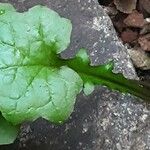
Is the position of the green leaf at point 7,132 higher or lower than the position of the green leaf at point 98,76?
lower

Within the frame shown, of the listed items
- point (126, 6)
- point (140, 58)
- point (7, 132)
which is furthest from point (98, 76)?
point (126, 6)

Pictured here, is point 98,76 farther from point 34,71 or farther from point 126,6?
point 126,6

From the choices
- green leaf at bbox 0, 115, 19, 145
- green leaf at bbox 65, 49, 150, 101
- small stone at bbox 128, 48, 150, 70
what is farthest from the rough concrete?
small stone at bbox 128, 48, 150, 70

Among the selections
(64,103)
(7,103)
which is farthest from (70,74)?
(7,103)

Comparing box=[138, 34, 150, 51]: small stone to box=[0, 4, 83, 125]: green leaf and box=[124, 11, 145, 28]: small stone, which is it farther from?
box=[0, 4, 83, 125]: green leaf

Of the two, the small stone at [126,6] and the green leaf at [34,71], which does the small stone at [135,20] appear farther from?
the green leaf at [34,71]

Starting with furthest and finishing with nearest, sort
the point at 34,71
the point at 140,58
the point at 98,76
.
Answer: the point at 140,58
the point at 98,76
the point at 34,71

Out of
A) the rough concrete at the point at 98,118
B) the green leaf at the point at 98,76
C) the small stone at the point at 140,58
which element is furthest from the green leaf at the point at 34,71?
the small stone at the point at 140,58
